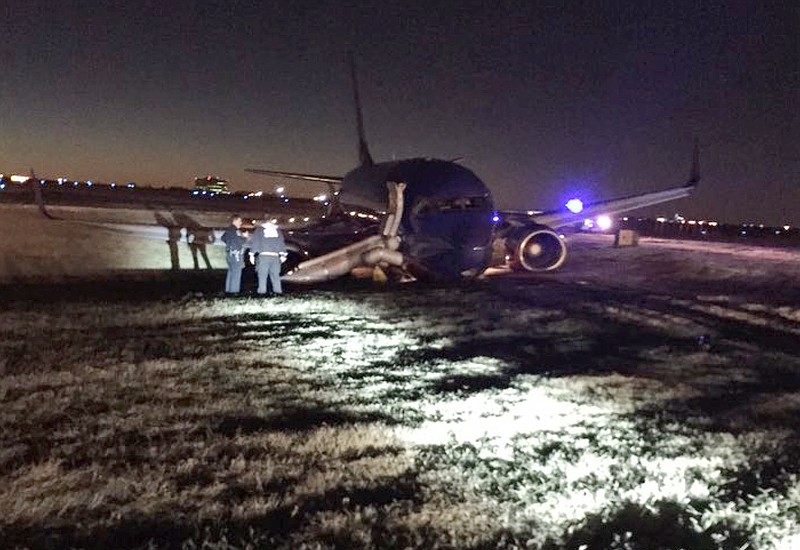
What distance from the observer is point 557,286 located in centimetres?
1755

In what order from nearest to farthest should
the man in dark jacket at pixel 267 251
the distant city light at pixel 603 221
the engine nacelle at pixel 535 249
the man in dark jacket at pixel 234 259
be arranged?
the man in dark jacket at pixel 267 251 < the man in dark jacket at pixel 234 259 < the engine nacelle at pixel 535 249 < the distant city light at pixel 603 221

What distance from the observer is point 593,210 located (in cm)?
2405

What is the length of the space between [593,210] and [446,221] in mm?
7368

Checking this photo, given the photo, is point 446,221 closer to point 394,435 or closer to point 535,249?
point 535,249

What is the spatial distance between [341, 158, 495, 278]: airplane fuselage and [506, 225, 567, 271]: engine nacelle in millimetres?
1573

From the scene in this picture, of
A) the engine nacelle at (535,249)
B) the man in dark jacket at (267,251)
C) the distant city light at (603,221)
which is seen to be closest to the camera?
the man in dark jacket at (267,251)

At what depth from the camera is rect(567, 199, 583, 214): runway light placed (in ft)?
78.8

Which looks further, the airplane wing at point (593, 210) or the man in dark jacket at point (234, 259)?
the airplane wing at point (593, 210)

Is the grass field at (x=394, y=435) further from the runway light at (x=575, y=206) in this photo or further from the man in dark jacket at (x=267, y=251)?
the runway light at (x=575, y=206)

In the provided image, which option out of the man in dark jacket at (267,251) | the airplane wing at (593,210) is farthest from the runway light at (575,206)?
the man in dark jacket at (267,251)

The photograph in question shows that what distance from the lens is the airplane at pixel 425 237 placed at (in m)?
18.6

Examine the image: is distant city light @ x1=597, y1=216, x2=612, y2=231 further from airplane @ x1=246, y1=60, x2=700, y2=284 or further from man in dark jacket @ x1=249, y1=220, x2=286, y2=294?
man in dark jacket @ x1=249, y1=220, x2=286, y2=294

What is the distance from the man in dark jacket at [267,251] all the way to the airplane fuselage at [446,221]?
13.1 feet

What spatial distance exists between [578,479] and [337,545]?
1.97 metres
